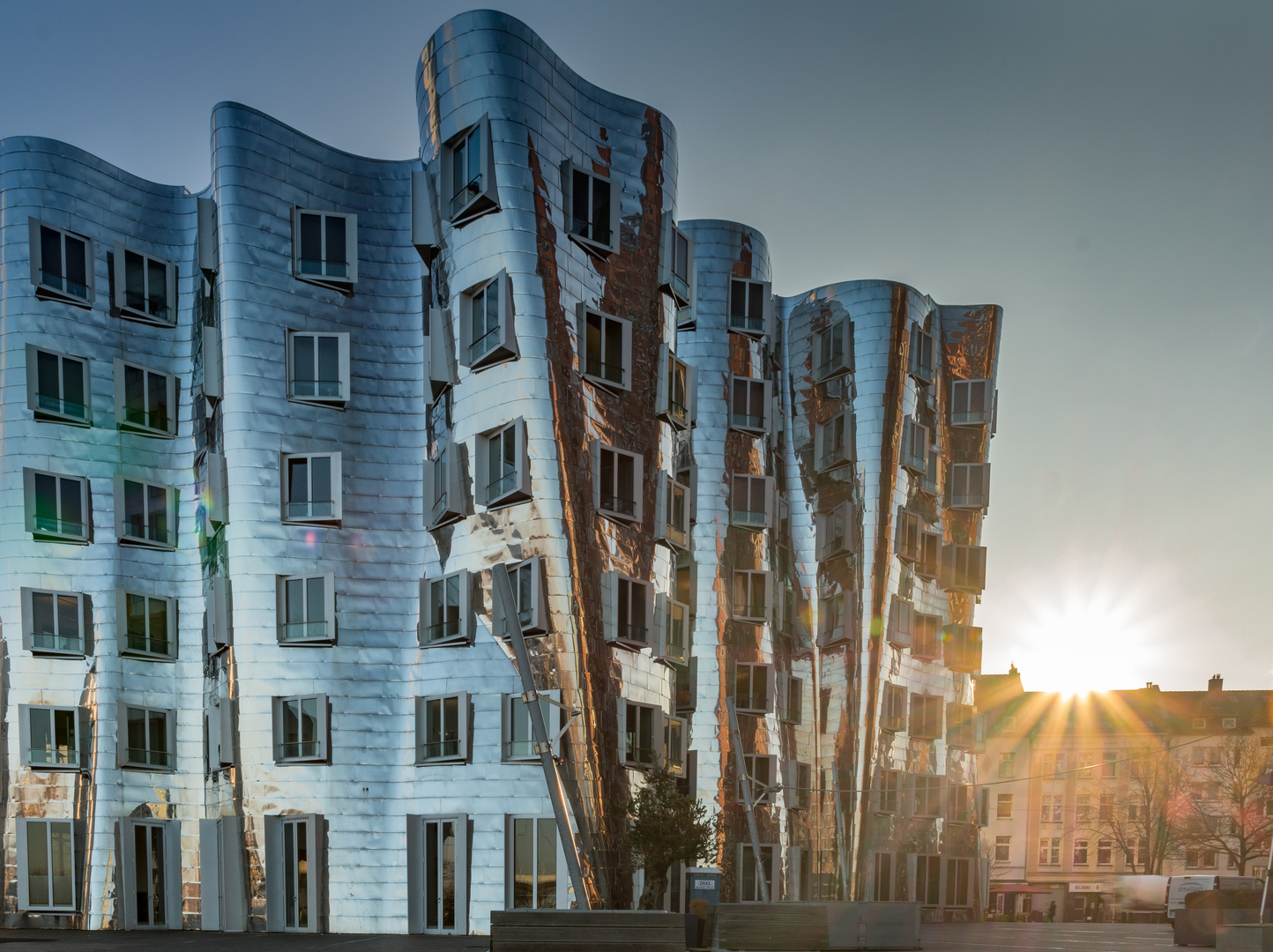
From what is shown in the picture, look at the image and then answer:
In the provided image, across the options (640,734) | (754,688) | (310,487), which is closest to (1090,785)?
(754,688)

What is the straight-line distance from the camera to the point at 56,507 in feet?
126

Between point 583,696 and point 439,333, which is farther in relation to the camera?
point 439,333

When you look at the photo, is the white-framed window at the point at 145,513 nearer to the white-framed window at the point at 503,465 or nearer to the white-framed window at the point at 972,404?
the white-framed window at the point at 503,465

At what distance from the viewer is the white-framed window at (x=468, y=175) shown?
3647 centimetres

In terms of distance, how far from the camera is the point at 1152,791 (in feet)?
301

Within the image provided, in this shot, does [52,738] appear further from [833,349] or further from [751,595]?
[833,349]

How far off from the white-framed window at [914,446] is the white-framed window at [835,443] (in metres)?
2.60

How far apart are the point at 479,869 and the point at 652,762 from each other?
5.67 metres

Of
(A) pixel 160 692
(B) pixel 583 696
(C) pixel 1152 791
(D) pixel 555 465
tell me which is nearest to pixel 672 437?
(D) pixel 555 465

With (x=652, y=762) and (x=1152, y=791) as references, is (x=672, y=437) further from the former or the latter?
(x=1152, y=791)

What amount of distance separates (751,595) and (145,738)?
21.9 metres

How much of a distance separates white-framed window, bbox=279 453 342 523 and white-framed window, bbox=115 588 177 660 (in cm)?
569

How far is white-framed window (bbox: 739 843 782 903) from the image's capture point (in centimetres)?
4894

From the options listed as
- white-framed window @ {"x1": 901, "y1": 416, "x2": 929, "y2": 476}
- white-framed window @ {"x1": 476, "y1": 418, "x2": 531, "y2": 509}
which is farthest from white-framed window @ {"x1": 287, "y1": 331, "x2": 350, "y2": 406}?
white-framed window @ {"x1": 901, "y1": 416, "x2": 929, "y2": 476}
